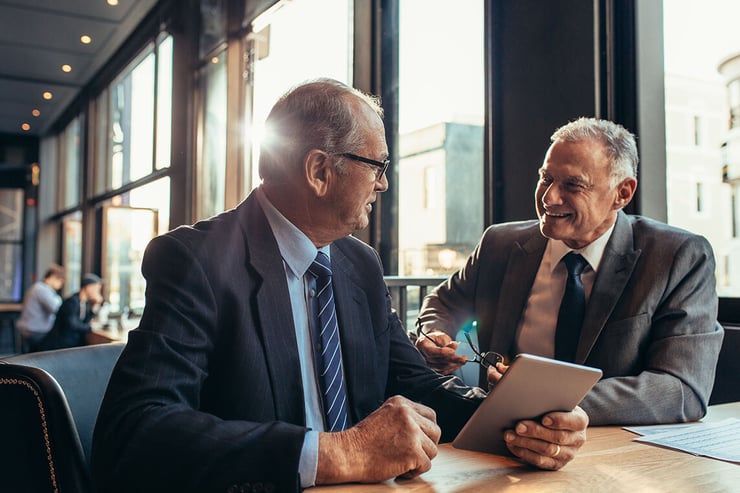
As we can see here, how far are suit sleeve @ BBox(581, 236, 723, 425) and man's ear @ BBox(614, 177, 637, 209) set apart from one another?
0.25 meters

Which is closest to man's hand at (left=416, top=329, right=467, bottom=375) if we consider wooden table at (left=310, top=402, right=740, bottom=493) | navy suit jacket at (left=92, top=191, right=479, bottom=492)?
navy suit jacket at (left=92, top=191, right=479, bottom=492)

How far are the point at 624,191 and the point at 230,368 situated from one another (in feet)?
4.48

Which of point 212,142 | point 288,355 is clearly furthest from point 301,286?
point 212,142

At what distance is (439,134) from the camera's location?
3441 mm

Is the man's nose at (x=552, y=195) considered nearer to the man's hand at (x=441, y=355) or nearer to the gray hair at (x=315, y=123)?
the man's hand at (x=441, y=355)

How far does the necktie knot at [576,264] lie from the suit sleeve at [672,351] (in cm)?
22

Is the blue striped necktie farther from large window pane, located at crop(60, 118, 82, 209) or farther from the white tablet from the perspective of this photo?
large window pane, located at crop(60, 118, 82, 209)

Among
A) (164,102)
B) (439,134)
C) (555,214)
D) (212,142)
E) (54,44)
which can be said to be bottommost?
(555,214)

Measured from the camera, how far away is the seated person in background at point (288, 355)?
1.00 metres

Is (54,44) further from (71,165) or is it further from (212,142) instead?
(71,165)

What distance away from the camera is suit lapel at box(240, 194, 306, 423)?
4.12 ft

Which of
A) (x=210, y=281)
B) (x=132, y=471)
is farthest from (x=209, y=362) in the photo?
(x=132, y=471)

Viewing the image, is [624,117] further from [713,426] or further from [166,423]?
[166,423]

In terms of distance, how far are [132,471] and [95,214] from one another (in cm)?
912
